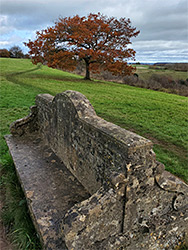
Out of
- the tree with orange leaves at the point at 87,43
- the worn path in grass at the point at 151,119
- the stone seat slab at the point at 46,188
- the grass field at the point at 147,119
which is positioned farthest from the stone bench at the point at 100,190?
the tree with orange leaves at the point at 87,43

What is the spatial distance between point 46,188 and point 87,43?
20.3 metres

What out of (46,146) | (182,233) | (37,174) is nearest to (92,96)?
(46,146)

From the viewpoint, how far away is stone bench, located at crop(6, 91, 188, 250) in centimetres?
254

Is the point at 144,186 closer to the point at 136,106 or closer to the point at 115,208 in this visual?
Result: the point at 115,208

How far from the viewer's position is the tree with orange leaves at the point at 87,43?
20156 millimetres

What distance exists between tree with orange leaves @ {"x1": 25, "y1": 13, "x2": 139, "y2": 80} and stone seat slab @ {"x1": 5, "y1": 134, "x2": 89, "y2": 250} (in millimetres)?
16333

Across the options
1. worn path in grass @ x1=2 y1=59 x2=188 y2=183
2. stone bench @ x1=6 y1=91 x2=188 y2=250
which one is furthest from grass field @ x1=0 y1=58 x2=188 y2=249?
stone bench @ x1=6 y1=91 x2=188 y2=250

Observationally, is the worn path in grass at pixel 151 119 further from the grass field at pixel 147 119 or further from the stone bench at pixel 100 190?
the stone bench at pixel 100 190

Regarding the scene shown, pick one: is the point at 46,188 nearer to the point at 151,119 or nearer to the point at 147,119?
the point at 147,119

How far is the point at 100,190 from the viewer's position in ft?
8.82

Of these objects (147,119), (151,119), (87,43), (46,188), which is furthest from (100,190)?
(87,43)

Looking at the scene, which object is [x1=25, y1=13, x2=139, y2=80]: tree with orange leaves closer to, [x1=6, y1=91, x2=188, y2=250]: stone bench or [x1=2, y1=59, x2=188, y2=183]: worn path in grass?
[x1=2, y1=59, x2=188, y2=183]: worn path in grass

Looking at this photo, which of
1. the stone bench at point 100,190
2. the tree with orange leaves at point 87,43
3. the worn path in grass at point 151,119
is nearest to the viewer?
the stone bench at point 100,190

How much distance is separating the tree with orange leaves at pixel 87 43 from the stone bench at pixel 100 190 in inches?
674
